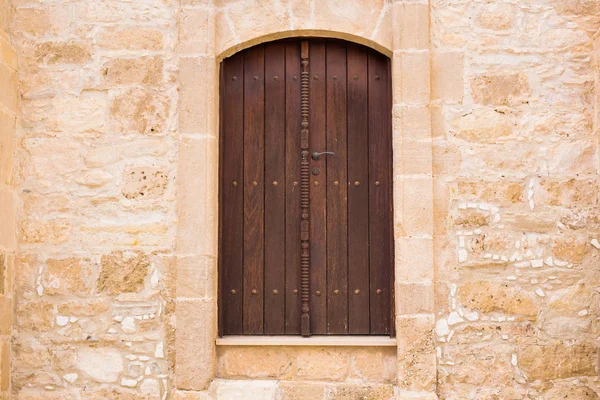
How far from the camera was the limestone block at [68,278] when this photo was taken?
13.5 feet

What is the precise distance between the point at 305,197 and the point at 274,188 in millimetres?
214

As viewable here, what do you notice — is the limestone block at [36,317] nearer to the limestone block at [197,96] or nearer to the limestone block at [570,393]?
the limestone block at [197,96]

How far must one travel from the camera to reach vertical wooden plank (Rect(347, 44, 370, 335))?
423cm

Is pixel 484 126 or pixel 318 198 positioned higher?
pixel 484 126

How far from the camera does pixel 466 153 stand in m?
4.10

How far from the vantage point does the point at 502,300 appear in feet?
13.1

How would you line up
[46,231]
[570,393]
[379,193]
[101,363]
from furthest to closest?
[379,193] → [46,231] → [101,363] → [570,393]

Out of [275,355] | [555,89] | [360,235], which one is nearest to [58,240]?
[275,355]

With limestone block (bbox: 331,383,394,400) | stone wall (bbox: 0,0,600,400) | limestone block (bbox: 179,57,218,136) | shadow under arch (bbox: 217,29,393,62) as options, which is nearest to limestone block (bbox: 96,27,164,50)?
stone wall (bbox: 0,0,600,400)

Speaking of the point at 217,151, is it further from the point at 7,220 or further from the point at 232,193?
the point at 7,220

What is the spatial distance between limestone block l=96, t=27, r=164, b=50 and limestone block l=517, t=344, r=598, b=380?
2948mm

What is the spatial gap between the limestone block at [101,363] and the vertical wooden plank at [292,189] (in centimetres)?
106

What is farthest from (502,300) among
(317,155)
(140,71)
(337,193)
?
(140,71)

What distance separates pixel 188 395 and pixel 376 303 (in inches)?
50.7
